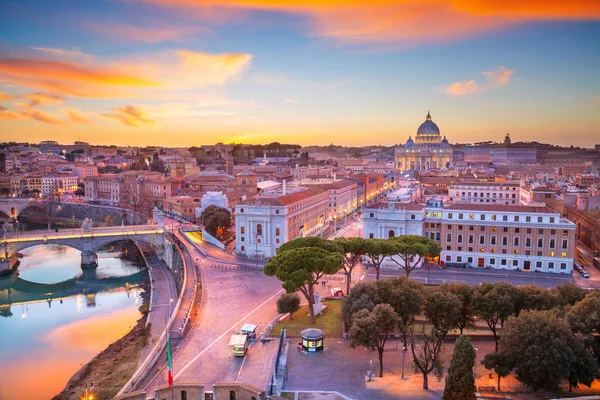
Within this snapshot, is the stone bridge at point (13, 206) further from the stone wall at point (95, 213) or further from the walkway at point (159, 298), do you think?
the walkway at point (159, 298)

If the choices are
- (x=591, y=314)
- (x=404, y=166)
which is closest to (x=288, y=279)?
(x=591, y=314)

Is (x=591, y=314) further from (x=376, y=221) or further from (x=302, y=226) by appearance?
(x=302, y=226)

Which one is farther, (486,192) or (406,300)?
(486,192)

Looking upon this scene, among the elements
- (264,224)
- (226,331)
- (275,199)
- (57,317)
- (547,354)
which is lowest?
(57,317)

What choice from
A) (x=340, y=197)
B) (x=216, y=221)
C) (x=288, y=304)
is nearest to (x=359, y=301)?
(x=288, y=304)

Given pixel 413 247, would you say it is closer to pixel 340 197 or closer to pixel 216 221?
pixel 216 221

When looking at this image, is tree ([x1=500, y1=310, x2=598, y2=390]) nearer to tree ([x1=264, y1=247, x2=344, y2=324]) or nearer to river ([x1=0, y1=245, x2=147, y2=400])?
tree ([x1=264, y1=247, x2=344, y2=324])

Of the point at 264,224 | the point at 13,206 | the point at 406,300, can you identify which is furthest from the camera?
the point at 13,206
